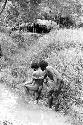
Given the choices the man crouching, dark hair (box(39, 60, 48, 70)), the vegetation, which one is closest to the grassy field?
the vegetation

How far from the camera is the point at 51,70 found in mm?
11195

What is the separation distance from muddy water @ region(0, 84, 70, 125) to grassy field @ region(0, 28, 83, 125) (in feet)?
1.82

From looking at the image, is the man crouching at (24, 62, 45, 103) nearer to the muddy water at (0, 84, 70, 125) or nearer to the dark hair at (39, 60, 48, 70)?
the dark hair at (39, 60, 48, 70)

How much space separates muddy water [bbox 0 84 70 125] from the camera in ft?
33.5

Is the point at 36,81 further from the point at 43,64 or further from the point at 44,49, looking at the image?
the point at 44,49

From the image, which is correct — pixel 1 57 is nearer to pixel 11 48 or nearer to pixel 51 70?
pixel 11 48

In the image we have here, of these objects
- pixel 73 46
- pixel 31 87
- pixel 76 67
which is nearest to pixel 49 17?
pixel 73 46

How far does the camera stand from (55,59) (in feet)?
49.9

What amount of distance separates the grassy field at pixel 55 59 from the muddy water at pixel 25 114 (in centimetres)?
56

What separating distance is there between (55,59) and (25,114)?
16.4 ft

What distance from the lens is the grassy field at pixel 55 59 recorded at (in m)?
12.1

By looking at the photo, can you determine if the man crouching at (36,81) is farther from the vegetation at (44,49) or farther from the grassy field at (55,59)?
the grassy field at (55,59)

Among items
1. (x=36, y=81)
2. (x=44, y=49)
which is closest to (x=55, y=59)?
(x=44, y=49)

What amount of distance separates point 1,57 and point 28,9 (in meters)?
4.32
